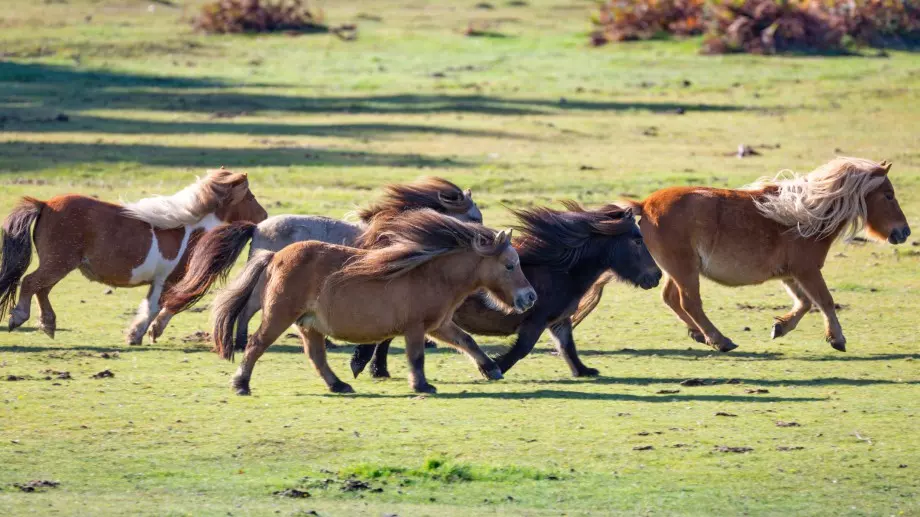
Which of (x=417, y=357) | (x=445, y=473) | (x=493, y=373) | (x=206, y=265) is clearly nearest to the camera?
(x=445, y=473)

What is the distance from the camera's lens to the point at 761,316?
1430 cm

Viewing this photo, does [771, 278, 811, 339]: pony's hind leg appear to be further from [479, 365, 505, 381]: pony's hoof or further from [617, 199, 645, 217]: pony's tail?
[479, 365, 505, 381]: pony's hoof

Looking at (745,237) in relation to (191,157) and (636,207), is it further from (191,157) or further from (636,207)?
(191,157)

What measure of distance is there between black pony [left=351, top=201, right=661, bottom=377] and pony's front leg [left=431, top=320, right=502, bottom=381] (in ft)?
0.68

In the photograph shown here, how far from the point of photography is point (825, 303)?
40.3 feet

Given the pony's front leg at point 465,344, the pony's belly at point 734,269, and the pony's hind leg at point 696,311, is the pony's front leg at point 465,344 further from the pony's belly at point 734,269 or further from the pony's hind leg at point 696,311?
the pony's belly at point 734,269

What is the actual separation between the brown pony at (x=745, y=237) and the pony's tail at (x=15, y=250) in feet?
16.4

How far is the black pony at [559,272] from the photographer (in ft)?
36.5

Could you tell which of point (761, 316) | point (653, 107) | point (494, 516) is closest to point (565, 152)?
point (653, 107)

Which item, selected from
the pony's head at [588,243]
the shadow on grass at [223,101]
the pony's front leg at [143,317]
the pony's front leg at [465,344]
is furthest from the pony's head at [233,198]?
the shadow on grass at [223,101]

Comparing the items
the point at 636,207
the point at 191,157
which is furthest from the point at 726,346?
the point at 191,157

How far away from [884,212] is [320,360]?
5.40 m

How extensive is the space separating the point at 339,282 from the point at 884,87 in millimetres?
21764

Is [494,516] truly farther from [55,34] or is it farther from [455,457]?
[55,34]
